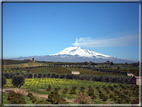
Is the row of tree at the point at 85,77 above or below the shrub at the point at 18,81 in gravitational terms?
below

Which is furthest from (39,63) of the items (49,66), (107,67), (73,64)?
(107,67)

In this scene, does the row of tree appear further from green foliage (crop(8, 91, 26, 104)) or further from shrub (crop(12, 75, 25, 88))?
green foliage (crop(8, 91, 26, 104))

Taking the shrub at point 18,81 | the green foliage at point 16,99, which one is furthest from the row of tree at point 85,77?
the green foliage at point 16,99

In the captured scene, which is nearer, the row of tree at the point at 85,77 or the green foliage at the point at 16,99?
the green foliage at the point at 16,99

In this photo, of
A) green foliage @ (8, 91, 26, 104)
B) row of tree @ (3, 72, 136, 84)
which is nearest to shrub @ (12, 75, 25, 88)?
row of tree @ (3, 72, 136, 84)

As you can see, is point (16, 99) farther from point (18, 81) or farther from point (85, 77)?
point (85, 77)

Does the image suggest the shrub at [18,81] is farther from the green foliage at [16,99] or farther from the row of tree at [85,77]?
the green foliage at [16,99]

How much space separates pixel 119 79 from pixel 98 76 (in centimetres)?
292

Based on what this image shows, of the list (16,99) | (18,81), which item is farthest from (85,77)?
(16,99)

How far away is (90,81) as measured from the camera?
19.0 meters

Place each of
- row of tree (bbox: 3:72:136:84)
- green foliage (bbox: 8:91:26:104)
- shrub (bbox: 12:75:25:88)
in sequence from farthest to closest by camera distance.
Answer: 1. row of tree (bbox: 3:72:136:84)
2. shrub (bbox: 12:75:25:88)
3. green foliage (bbox: 8:91:26:104)

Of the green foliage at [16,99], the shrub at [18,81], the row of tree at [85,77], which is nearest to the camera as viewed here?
the green foliage at [16,99]

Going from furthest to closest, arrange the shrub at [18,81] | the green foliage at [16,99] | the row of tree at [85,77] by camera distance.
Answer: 1. the row of tree at [85,77]
2. the shrub at [18,81]
3. the green foliage at [16,99]

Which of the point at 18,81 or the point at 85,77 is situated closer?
the point at 18,81
